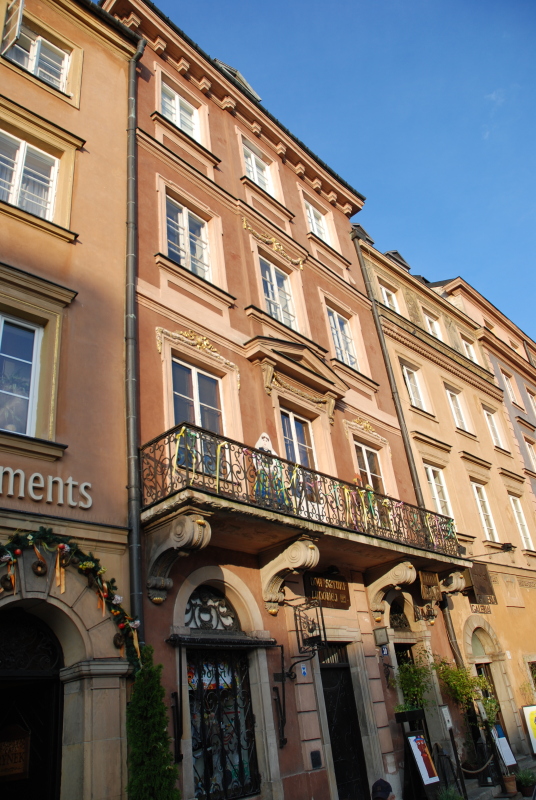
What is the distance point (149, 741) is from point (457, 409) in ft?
52.8

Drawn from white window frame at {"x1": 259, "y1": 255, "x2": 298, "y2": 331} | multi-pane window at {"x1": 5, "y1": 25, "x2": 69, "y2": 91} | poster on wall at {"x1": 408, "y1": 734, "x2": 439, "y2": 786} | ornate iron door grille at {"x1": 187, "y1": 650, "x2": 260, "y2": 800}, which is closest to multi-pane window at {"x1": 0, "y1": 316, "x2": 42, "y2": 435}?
ornate iron door grille at {"x1": 187, "y1": 650, "x2": 260, "y2": 800}

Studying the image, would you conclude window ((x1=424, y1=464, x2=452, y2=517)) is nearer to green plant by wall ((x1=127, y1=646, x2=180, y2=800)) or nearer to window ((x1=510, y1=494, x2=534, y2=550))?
window ((x1=510, y1=494, x2=534, y2=550))

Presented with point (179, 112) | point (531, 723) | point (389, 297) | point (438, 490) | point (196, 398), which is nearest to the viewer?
point (196, 398)

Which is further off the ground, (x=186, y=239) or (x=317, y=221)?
(x=317, y=221)

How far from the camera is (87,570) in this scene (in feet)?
24.7

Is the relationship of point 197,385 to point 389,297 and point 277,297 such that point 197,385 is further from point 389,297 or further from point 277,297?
point 389,297

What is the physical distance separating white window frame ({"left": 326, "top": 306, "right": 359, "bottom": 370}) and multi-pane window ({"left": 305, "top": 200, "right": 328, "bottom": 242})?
2.81 meters

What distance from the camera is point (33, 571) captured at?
7062 millimetres

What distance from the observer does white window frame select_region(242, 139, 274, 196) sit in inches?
650

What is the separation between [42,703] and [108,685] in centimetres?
81

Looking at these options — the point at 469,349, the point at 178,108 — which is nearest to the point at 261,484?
the point at 178,108

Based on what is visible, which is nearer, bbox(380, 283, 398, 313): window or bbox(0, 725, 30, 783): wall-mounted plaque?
bbox(0, 725, 30, 783): wall-mounted plaque

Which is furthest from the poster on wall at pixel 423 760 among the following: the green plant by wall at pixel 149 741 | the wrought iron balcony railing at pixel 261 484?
the green plant by wall at pixel 149 741

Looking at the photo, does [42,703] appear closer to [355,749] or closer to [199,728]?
[199,728]
